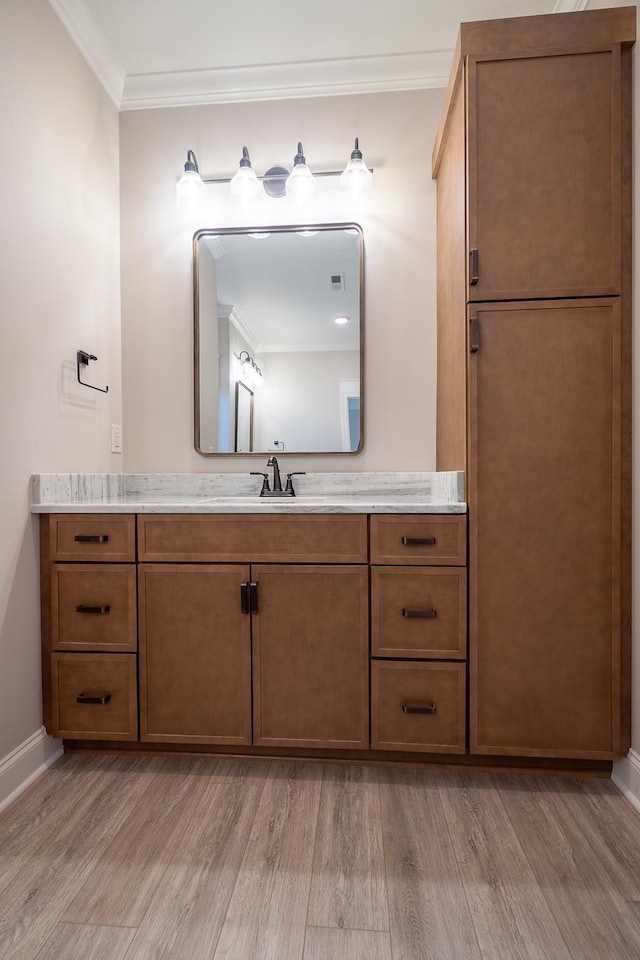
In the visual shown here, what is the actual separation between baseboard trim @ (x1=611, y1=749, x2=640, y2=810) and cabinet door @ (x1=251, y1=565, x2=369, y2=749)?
788mm

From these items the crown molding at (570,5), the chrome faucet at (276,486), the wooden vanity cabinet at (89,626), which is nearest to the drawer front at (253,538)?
the wooden vanity cabinet at (89,626)

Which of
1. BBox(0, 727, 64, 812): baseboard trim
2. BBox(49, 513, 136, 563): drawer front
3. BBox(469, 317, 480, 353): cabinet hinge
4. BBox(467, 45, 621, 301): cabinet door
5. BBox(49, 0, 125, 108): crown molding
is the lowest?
BBox(0, 727, 64, 812): baseboard trim

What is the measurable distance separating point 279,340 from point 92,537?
1.15 metres

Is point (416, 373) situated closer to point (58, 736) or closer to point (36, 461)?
point (36, 461)

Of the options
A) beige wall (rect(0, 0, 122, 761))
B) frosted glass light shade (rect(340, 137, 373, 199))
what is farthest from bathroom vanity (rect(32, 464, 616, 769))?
frosted glass light shade (rect(340, 137, 373, 199))

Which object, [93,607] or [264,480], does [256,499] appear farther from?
[93,607]

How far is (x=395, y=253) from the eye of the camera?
2.20 m

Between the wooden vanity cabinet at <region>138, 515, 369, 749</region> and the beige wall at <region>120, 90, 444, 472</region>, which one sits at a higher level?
the beige wall at <region>120, 90, 444, 472</region>

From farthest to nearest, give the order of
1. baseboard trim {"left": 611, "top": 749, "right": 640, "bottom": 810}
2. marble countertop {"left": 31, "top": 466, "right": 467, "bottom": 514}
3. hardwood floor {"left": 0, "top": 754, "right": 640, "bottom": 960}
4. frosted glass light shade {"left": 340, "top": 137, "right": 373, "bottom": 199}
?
frosted glass light shade {"left": 340, "top": 137, "right": 373, "bottom": 199} < marble countertop {"left": 31, "top": 466, "right": 467, "bottom": 514} < baseboard trim {"left": 611, "top": 749, "right": 640, "bottom": 810} < hardwood floor {"left": 0, "top": 754, "right": 640, "bottom": 960}

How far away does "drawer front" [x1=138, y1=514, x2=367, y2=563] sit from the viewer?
5.49ft

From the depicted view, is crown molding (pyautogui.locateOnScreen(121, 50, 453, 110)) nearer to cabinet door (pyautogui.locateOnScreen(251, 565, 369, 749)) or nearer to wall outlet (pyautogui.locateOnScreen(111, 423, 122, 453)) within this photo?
wall outlet (pyautogui.locateOnScreen(111, 423, 122, 453))

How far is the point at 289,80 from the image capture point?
2.20 m

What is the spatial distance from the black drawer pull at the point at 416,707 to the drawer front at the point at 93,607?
3.03ft

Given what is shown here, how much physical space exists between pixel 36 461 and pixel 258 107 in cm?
180
